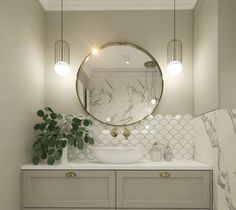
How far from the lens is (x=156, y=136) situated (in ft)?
10.2

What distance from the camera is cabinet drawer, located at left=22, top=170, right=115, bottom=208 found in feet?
8.32

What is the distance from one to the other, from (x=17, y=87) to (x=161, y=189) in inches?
57.9

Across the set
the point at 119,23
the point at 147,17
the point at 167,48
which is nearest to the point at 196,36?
the point at 167,48

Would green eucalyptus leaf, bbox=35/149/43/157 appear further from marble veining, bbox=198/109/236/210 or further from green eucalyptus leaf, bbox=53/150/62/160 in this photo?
marble veining, bbox=198/109/236/210

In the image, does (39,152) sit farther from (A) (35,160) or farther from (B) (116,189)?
(B) (116,189)

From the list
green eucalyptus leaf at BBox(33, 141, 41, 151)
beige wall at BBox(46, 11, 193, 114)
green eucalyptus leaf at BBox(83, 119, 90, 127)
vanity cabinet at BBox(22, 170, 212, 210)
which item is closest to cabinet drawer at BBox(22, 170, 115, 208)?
vanity cabinet at BBox(22, 170, 212, 210)

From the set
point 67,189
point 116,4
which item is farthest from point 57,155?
point 116,4

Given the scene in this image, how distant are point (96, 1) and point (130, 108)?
3.83ft

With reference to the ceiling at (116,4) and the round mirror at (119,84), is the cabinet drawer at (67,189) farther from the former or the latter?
the ceiling at (116,4)

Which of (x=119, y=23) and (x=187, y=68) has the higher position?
(x=119, y=23)

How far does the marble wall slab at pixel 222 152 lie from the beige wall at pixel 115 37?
28.7 inches

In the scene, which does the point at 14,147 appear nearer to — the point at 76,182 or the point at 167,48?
the point at 76,182

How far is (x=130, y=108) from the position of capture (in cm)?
311

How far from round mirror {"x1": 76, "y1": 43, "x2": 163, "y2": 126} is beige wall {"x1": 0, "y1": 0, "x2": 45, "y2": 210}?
20.1 inches
